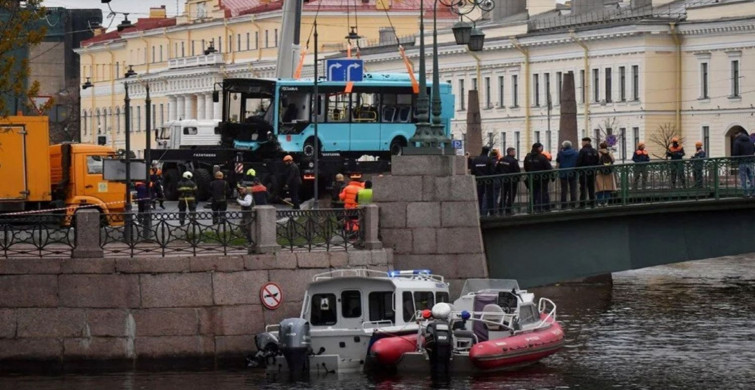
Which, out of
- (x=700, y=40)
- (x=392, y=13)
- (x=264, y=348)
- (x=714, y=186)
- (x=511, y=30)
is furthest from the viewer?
(x=392, y=13)

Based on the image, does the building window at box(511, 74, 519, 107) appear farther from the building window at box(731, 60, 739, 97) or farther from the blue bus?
the blue bus

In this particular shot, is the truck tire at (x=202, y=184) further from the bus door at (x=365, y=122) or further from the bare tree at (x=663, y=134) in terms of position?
the bare tree at (x=663, y=134)

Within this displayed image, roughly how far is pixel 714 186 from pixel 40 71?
103m

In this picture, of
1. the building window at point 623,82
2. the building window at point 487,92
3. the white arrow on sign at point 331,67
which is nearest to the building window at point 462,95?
the building window at point 487,92

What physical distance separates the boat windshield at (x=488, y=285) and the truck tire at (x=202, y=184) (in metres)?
15.0

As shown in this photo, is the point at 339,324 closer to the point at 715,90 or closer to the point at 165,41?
the point at 715,90

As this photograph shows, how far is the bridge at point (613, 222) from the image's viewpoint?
124 feet

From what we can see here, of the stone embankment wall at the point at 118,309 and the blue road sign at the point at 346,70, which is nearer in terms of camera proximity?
the stone embankment wall at the point at 118,309

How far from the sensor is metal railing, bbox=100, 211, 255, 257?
34156mm

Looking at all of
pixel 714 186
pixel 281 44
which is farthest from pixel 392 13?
pixel 714 186

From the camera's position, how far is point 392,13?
409 feet

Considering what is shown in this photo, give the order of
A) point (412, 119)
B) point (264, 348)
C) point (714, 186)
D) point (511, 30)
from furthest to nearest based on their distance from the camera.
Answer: point (511, 30) < point (412, 119) < point (714, 186) < point (264, 348)

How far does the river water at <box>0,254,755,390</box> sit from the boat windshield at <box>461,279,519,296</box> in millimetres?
1236

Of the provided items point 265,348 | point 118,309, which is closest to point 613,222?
point 265,348
